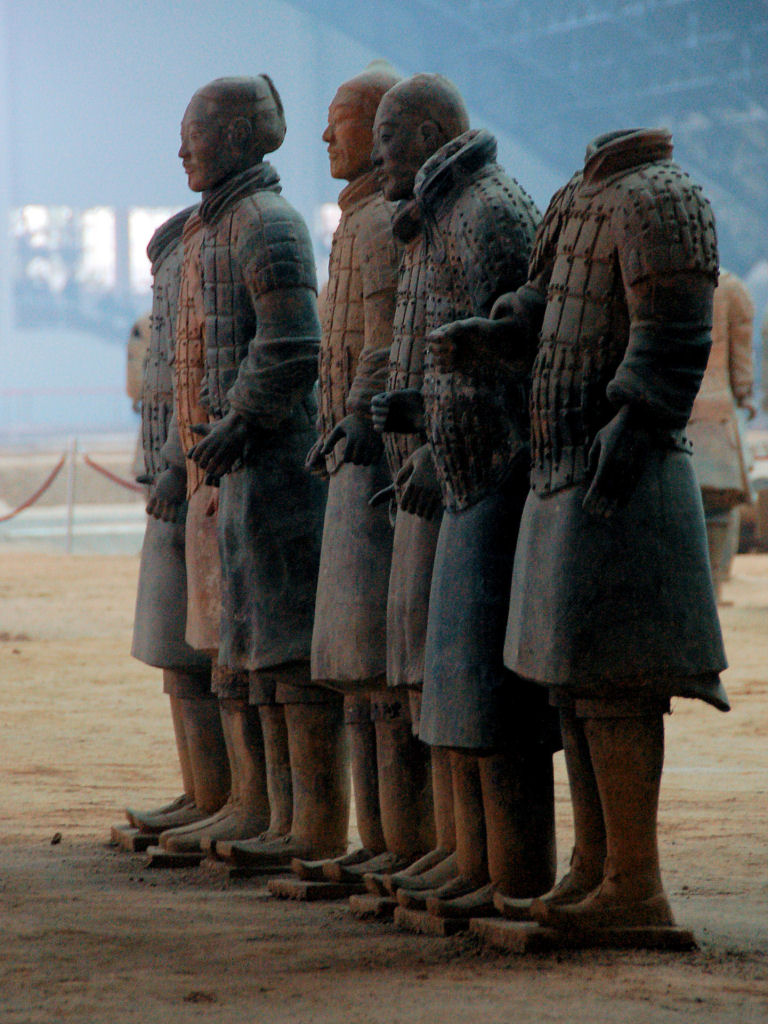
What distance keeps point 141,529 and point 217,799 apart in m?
12.9

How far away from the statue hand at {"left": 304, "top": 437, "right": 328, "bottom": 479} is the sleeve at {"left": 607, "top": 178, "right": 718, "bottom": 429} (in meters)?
1.21

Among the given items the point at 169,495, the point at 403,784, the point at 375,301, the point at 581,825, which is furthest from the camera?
the point at 169,495

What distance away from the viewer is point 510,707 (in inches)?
145

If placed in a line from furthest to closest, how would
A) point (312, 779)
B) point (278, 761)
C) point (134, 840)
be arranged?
point (134, 840) < point (278, 761) < point (312, 779)

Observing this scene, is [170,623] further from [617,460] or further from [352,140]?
[617,460]

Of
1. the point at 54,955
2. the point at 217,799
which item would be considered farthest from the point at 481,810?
the point at 217,799

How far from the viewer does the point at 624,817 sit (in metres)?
3.46

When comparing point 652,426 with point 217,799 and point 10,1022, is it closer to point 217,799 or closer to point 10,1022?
point 10,1022

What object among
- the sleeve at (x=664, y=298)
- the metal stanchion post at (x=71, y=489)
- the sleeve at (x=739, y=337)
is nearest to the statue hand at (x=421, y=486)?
the sleeve at (x=664, y=298)

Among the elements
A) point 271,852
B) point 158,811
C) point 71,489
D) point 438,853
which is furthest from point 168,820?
point 71,489

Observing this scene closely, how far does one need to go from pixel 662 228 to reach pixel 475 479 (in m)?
0.69

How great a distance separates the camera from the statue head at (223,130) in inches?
192

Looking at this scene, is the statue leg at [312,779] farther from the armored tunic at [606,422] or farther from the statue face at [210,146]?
the statue face at [210,146]

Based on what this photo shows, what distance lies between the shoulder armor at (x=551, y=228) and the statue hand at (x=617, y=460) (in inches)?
17.1
